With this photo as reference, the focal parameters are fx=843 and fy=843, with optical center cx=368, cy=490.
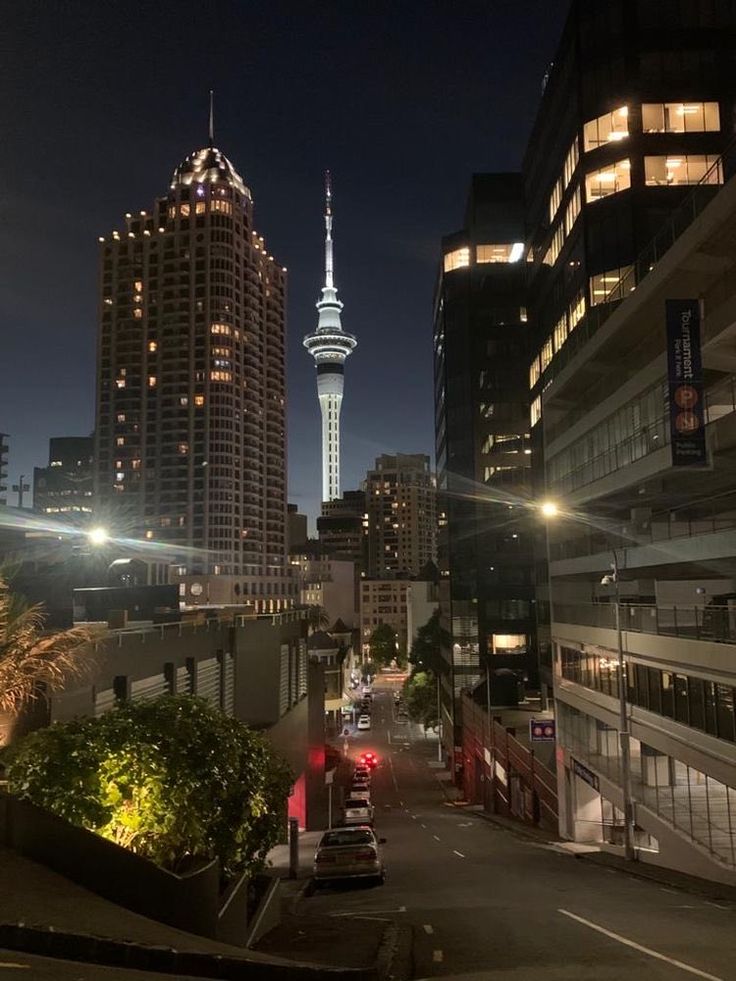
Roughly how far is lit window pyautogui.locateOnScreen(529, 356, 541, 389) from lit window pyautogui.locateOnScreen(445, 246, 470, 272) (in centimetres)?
2664

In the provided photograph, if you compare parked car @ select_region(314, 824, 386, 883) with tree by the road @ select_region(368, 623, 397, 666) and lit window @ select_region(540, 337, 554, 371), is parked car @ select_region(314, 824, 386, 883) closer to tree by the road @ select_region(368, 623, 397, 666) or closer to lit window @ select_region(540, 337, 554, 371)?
lit window @ select_region(540, 337, 554, 371)

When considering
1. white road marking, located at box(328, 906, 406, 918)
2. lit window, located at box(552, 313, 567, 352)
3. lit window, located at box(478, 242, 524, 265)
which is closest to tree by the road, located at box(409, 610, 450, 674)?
lit window, located at box(478, 242, 524, 265)

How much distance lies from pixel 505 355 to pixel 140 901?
81.8 meters

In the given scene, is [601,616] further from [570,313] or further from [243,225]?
[243,225]

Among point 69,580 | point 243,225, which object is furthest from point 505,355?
point 243,225

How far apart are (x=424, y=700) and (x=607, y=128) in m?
70.8

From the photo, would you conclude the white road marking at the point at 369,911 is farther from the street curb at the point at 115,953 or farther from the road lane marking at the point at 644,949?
the street curb at the point at 115,953

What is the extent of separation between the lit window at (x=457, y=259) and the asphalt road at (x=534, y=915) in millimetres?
71248

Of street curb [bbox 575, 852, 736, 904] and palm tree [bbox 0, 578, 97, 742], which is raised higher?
palm tree [bbox 0, 578, 97, 742]

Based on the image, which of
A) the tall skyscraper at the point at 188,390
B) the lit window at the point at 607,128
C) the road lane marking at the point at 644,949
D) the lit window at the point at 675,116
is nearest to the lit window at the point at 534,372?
the lit window at the point at 607,128

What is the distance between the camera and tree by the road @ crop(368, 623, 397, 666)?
181 meters

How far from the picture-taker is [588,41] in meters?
50.5

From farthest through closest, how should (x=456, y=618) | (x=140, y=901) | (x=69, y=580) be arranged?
(x=456, y=618)
(x=69, y=580)
(x=140, y=901)

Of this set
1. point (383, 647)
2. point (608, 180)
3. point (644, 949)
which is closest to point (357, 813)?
point (644, 949)
